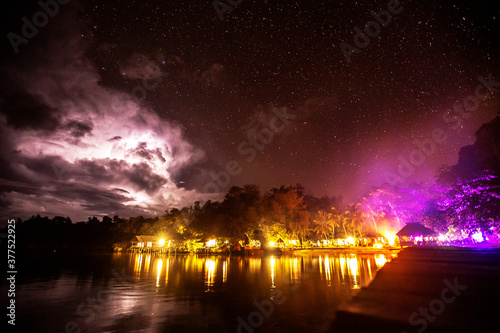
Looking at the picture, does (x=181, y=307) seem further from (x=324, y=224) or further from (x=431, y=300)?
(x=324, y=224)

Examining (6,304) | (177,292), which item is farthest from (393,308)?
(6,304)

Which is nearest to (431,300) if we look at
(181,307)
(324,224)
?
(181,307)

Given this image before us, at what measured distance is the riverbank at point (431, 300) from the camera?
300 inches

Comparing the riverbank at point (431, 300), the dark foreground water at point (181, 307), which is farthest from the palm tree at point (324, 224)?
the dark foreground water at point (181, 307)

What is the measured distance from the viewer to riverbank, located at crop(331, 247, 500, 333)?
Answer: 300 inches

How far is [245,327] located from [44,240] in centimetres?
10003

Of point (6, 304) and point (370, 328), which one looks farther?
point (6, 304)

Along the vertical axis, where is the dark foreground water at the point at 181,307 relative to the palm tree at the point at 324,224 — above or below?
below

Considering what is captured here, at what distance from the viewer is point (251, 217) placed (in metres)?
49.6

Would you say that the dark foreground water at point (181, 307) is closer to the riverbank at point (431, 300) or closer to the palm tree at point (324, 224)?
the riverbank at point (431, 300)

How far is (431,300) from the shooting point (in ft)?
31.2

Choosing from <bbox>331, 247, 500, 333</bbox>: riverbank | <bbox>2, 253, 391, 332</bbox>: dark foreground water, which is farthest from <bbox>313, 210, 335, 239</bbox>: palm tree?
<bbox>2, 253, 391, 332</bbox>: dark foreground water

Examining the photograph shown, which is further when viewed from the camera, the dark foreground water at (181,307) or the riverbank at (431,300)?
the dark foreground water at (181,307)

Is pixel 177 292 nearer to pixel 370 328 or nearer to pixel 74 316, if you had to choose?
pixel 74 316
